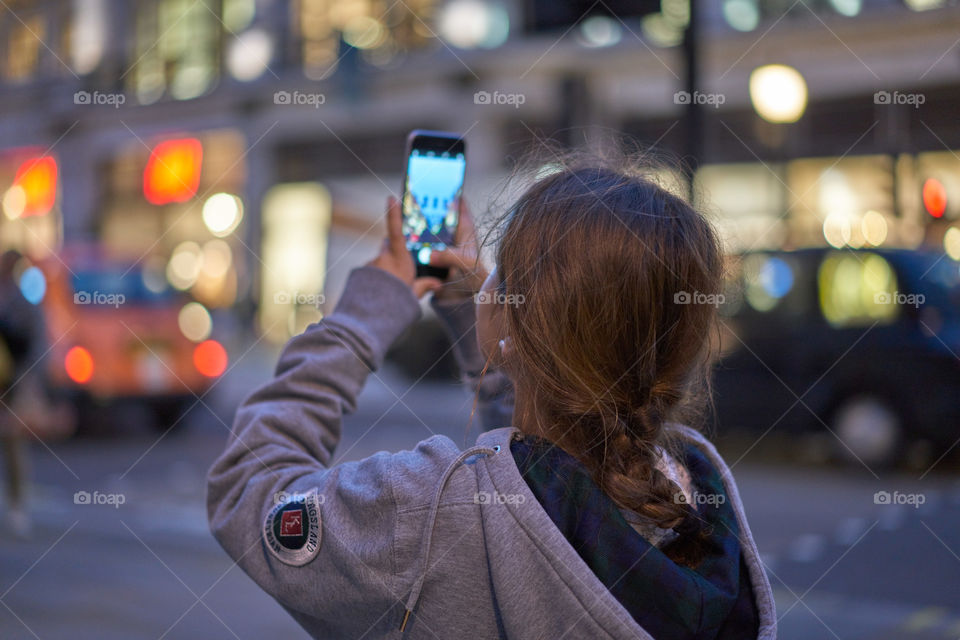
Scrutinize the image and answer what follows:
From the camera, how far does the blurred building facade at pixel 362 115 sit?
45.0 ft

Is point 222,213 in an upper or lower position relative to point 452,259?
lower

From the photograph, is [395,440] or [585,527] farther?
[395,440]

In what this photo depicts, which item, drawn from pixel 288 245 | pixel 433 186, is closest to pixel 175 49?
pixel 288 245

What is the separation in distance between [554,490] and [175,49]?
22.7 m

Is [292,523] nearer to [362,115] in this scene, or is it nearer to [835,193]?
[835,193]

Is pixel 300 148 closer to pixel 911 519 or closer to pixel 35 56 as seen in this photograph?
pixel 35 56

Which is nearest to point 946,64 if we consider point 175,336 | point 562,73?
point 562,73

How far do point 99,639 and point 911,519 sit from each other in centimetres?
462

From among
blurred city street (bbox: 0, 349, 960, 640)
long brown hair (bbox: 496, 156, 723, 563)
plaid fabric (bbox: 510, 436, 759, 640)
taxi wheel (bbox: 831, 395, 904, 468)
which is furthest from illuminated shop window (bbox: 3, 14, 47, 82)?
plaid fabric (bbox: 510, 436, 759, 640)

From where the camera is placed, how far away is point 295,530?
3.70 feet

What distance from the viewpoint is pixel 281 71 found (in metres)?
19.9

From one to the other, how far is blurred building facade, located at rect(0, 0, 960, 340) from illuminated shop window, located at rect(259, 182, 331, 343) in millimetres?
48

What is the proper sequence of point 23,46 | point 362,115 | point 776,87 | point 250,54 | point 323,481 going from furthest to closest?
point 23,46 < point 250,54 < point 362,115 < point 776,87 < point 323,481

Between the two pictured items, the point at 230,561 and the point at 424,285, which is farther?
the point at 230,561
